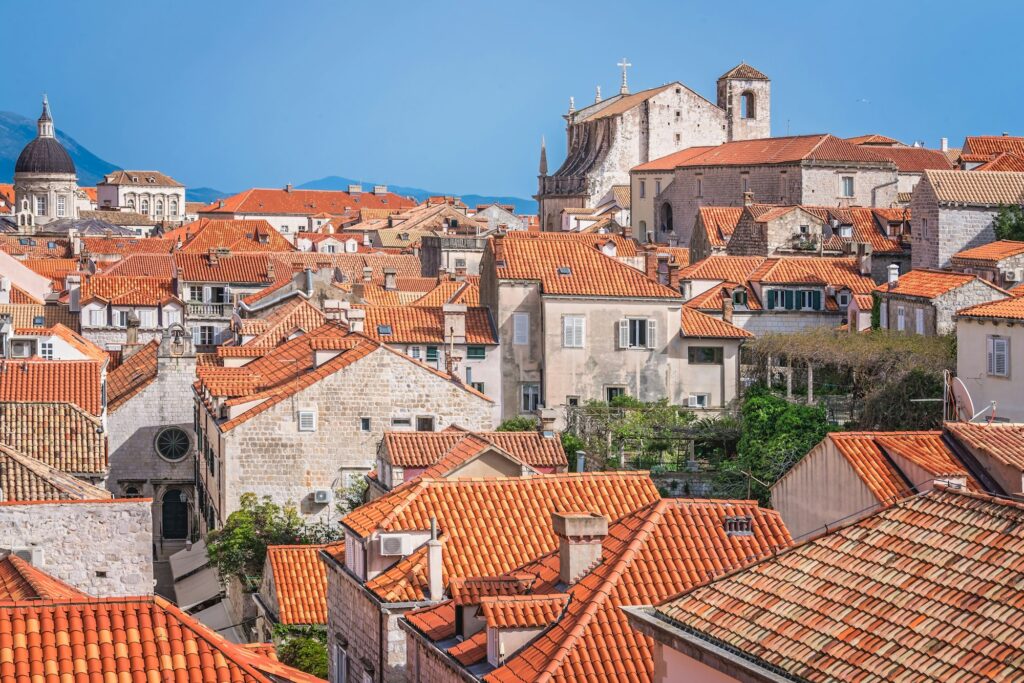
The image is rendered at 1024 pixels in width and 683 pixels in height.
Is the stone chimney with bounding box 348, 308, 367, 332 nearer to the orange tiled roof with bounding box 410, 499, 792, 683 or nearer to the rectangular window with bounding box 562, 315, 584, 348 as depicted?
the rectangular window with bounding box 562, 315, 584, 348

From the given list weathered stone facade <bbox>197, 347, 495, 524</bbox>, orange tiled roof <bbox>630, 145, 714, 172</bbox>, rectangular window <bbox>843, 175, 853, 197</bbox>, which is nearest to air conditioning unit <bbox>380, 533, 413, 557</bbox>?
weathered stone facade <bbox>197, 347, 495, 524</bbox>

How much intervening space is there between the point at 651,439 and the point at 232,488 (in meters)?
9.63

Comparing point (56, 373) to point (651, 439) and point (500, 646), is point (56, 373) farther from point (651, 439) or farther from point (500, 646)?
point (500, 646)

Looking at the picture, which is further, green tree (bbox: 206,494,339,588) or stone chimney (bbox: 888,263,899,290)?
stone chimney (bbox: 888,263,899,290)

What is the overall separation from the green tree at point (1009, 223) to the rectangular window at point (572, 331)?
14.0 m

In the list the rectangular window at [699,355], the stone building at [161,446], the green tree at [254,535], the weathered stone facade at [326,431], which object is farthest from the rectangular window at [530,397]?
the green tree at [254,535]

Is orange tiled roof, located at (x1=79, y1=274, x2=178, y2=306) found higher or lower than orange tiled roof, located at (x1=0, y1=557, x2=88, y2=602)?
higher

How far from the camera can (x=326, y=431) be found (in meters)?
41.4

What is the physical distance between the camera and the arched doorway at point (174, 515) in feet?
170

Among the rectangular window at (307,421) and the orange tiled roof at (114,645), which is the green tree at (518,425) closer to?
the rectangular window at (307,421)

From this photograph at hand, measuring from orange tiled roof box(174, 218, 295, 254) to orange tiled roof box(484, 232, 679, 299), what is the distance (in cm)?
6420

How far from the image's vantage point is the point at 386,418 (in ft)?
135

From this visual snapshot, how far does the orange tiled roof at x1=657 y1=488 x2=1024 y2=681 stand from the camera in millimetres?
11711

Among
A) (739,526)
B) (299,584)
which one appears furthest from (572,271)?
(739,526)
